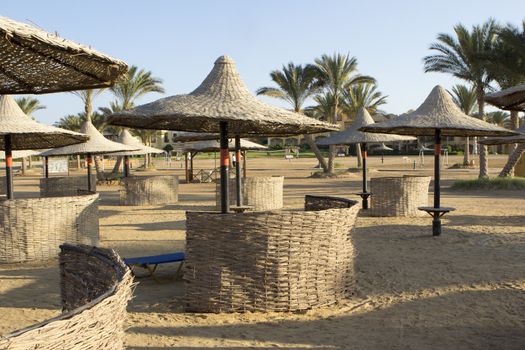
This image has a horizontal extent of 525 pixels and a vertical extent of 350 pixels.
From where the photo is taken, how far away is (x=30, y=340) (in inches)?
72.5

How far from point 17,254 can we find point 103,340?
581 cm

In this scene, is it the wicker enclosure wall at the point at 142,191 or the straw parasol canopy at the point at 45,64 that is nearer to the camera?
the straw parasol canopy at the point at 45,64

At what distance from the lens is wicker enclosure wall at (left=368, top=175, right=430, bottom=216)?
1194cm

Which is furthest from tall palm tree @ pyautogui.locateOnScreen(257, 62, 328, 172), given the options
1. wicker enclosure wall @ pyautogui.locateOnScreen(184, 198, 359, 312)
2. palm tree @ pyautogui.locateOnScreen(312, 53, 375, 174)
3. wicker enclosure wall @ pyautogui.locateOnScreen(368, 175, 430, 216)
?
wicker enclosure wall @ pyautogui.locateOnScreen(184, 198, 359, 312)

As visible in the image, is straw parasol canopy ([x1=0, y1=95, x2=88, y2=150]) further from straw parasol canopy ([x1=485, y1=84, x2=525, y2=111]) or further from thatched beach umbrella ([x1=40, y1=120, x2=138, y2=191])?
straw parasol canopy ([x1=485, y1=84, x2=525, y2=111])

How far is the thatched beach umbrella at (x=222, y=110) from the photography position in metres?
5.73

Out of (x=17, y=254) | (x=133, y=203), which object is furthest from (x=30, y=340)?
(x=133, y=203)

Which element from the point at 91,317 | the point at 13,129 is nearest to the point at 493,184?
the point at 13,129

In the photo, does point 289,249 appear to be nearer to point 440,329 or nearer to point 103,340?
point 440,329

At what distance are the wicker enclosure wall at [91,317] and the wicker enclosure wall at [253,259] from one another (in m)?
1.66

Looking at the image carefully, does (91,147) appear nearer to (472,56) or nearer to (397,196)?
(397,196)

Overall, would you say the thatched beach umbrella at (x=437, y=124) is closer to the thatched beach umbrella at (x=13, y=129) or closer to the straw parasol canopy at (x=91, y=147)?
the thatched beach umbrella at (x=13, y=129)

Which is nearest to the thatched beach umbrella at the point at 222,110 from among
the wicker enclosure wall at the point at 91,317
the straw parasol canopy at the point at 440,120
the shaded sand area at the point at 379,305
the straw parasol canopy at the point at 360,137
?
the shaded sand area at the point at 379,305

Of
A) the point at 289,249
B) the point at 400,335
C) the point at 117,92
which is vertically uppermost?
the point at 117,92
